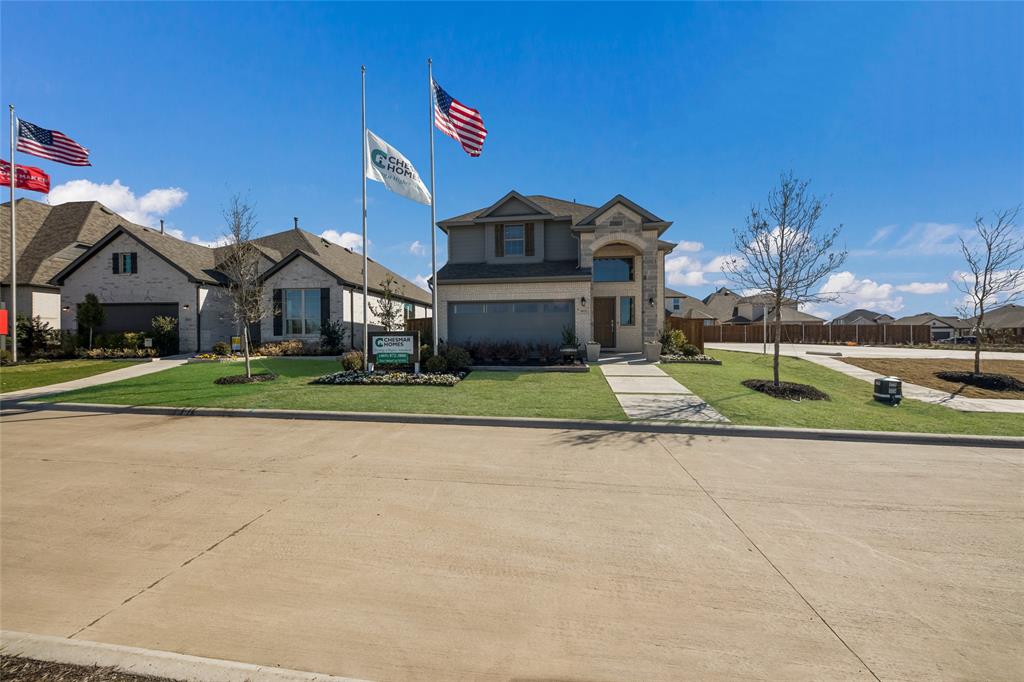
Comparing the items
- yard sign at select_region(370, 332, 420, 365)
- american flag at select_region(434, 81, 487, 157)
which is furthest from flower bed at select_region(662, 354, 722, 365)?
american flag at select_region(434, 81, 487, 157)

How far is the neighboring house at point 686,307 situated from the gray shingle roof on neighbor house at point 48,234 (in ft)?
150

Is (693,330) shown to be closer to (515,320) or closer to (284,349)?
(515,320)

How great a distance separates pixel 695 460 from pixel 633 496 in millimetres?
1941

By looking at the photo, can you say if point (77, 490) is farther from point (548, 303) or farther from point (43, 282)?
point (43, 282)

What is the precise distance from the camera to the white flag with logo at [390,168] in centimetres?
1375

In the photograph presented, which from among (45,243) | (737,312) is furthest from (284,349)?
(737,312)

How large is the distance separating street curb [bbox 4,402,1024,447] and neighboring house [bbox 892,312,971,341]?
194ft

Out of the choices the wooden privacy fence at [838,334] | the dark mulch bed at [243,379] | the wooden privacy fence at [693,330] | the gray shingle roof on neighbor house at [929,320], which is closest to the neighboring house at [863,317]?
the gray shingle roof on neighbor house at [929,320]

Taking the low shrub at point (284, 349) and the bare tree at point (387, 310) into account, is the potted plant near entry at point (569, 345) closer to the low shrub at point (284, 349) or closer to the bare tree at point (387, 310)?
the bare tree at point (387, 310)

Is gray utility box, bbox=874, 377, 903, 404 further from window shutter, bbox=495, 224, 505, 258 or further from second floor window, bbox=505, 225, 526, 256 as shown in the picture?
window shutter, bbox=495, 224, 505, 258

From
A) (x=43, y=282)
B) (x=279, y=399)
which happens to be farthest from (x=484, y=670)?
(x=43, y=282)

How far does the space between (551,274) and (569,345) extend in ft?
11.0

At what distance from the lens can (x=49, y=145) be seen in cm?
1764

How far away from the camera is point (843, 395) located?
38.6 feet
